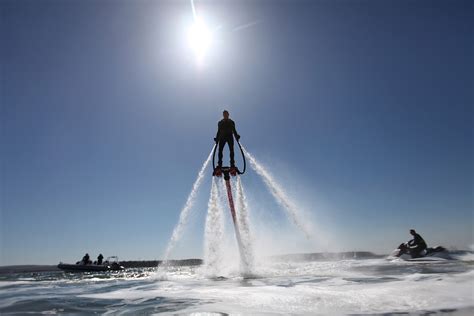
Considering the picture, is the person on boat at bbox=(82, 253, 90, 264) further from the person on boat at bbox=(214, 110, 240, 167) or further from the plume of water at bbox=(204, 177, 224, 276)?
the person on boat at bbox=(214, 110, 240, 167)

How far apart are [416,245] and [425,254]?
152 centimetres

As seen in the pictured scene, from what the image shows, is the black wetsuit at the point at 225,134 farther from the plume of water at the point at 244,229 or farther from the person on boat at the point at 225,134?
the plume of water at the point at 244,229

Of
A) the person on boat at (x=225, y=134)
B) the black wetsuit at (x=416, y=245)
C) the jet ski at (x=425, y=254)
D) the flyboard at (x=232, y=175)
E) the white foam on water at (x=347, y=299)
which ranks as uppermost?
the person on boat at (x=225, y=134)

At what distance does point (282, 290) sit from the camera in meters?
9.39

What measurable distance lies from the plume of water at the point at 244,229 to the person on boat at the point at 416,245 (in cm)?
1565

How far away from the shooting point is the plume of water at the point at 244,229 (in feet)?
51.6

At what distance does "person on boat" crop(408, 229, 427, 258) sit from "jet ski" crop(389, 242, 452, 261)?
0.24 meters

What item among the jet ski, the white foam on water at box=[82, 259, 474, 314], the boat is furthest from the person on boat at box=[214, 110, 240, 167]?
the boat

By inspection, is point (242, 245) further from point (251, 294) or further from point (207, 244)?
point (251, 294)

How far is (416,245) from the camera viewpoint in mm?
24391

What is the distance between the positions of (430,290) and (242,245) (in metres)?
9.51

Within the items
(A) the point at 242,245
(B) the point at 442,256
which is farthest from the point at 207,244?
(B) the point at 442,256

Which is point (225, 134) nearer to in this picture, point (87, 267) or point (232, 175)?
point (232, 175)

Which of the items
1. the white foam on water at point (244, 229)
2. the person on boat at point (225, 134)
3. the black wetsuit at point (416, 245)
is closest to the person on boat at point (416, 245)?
the black wetsuit at point (416, 245)
